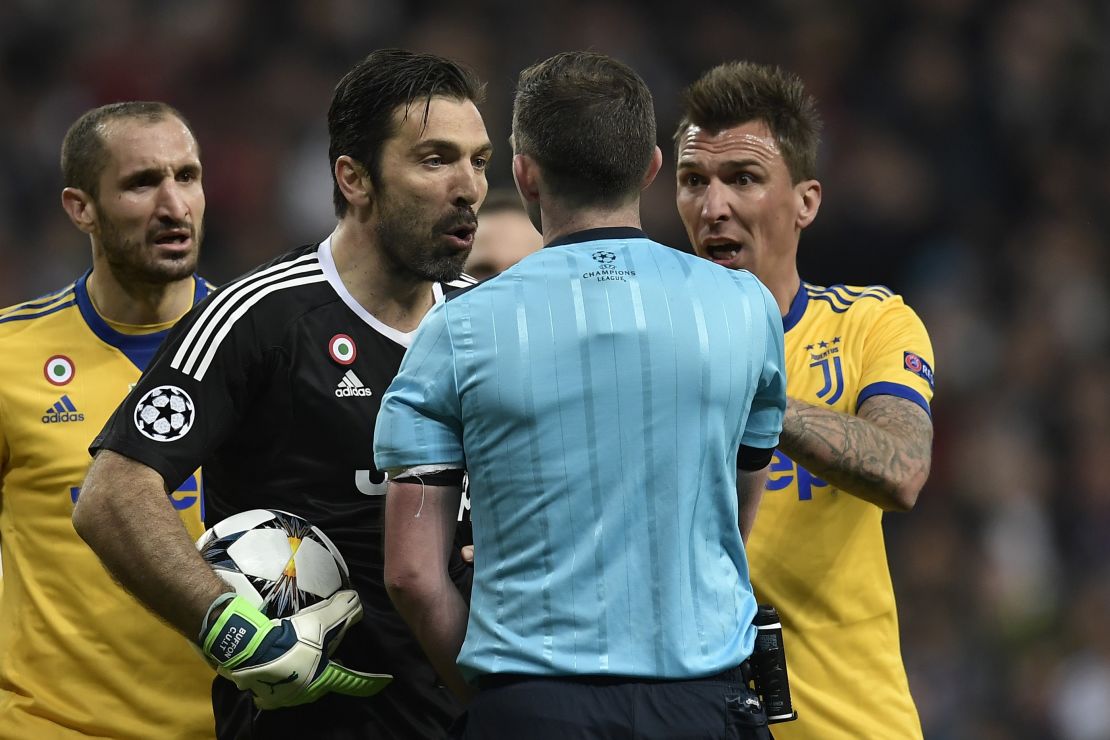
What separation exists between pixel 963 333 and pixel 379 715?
28.3ft

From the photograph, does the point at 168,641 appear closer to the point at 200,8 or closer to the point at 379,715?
the point at 379,715

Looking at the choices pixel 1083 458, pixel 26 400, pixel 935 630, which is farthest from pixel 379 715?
pixel 1083 458

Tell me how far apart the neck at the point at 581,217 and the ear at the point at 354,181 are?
915mm

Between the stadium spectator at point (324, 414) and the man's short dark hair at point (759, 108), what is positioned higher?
the man's short dark hair at point (759, 108)

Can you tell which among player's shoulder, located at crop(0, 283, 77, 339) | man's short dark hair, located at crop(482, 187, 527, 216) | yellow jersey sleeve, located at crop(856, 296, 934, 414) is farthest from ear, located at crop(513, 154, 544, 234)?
man's short dark hair, located at crop(482, 187, 527, 216)

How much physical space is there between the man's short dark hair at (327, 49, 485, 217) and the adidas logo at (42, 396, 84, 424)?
50.8 inches

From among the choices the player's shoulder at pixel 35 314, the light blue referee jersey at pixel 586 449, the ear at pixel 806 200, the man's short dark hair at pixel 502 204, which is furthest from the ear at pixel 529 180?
the man's short dark hair at pixel 502 204

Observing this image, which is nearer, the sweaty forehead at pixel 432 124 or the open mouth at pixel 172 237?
the sweaty forehead at pixel 432 124

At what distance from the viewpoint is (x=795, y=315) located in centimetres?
464

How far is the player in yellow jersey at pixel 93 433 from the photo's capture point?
15.1ft

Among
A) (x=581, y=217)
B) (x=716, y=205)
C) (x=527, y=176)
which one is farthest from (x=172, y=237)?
(x=581, y=217)

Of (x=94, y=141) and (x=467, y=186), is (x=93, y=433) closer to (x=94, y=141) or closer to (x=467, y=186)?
(x=94, y=141)

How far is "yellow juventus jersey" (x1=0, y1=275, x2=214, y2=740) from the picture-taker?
15.1ft

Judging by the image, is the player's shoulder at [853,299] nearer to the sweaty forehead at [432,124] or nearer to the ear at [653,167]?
the sweaty forehead at [432,124]
